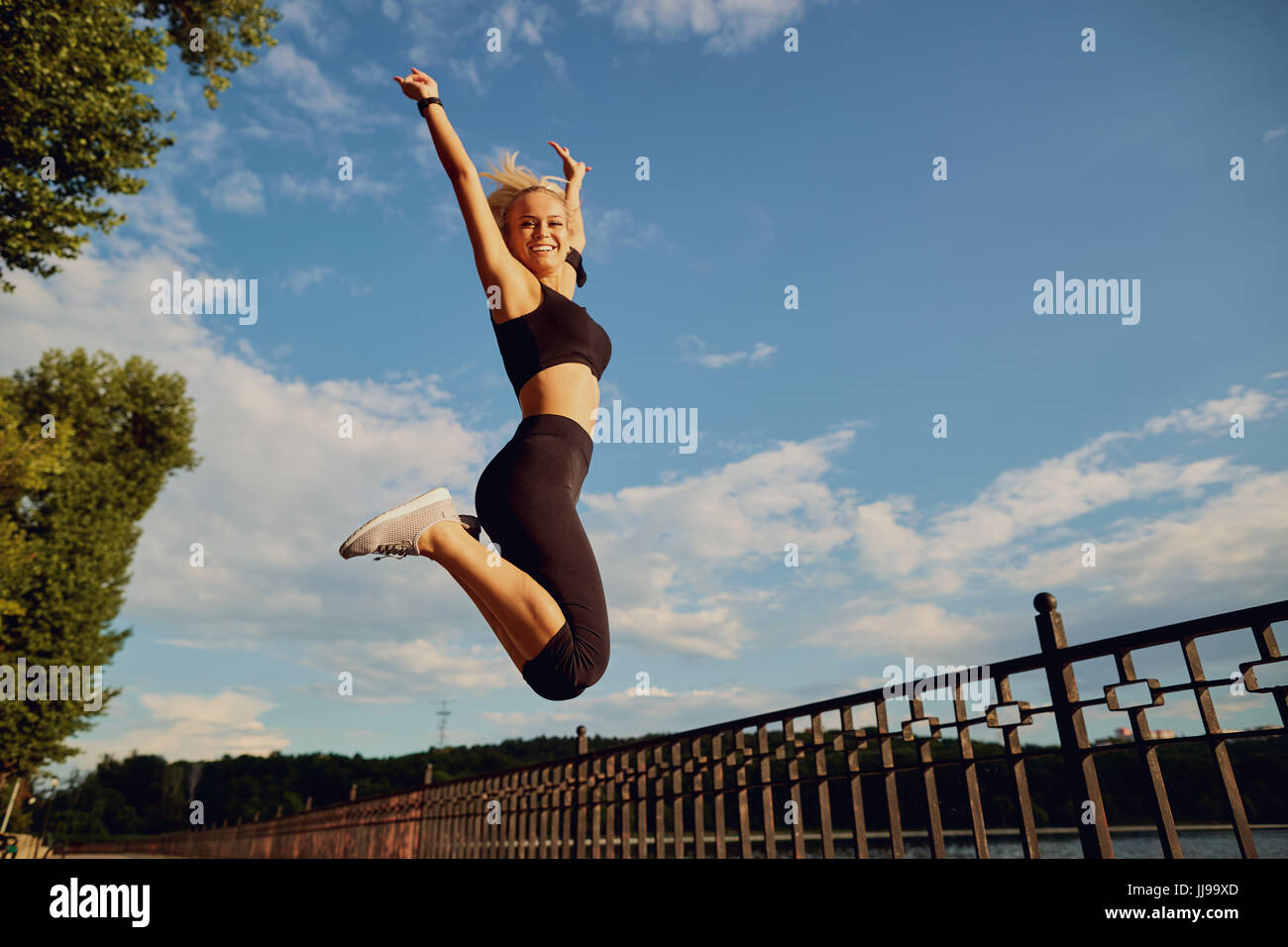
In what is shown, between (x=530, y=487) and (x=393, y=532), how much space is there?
379 millimetres

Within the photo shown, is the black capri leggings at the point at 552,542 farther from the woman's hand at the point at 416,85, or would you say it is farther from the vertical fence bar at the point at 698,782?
the vertical fence bar at the point at 698,782

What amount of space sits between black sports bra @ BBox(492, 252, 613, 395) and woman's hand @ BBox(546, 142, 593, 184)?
845mm

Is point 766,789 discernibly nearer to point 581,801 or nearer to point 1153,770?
point 1153,770

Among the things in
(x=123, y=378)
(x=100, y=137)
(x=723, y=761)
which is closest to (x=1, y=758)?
(x=123, y=378)

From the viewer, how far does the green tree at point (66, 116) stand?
8.22 m

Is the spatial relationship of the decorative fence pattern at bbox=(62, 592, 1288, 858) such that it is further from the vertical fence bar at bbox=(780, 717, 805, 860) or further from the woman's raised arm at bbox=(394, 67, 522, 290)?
the woman's raised arm at bbox=(394, 67, 522, 290)

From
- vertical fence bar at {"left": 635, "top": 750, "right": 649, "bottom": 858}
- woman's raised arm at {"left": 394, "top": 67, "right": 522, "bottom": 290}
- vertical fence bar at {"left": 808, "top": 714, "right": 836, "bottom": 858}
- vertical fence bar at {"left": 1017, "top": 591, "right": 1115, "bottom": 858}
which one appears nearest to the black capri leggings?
woman's raised arm at {"left": 394, "top": 67, "right": 522, "bottom": 290}

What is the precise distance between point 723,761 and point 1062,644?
9.17ft

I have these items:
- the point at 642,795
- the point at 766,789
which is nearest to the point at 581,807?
the point at 642,795

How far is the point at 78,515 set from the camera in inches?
654

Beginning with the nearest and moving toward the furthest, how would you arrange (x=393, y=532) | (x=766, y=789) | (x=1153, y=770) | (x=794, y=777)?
(x=393, y=532), (x=1153, y=770), (x=794, y=777), (x=766, y=789)

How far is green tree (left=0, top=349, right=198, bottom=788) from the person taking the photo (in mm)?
15680

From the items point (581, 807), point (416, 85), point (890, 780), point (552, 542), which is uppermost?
point (416, 85)
